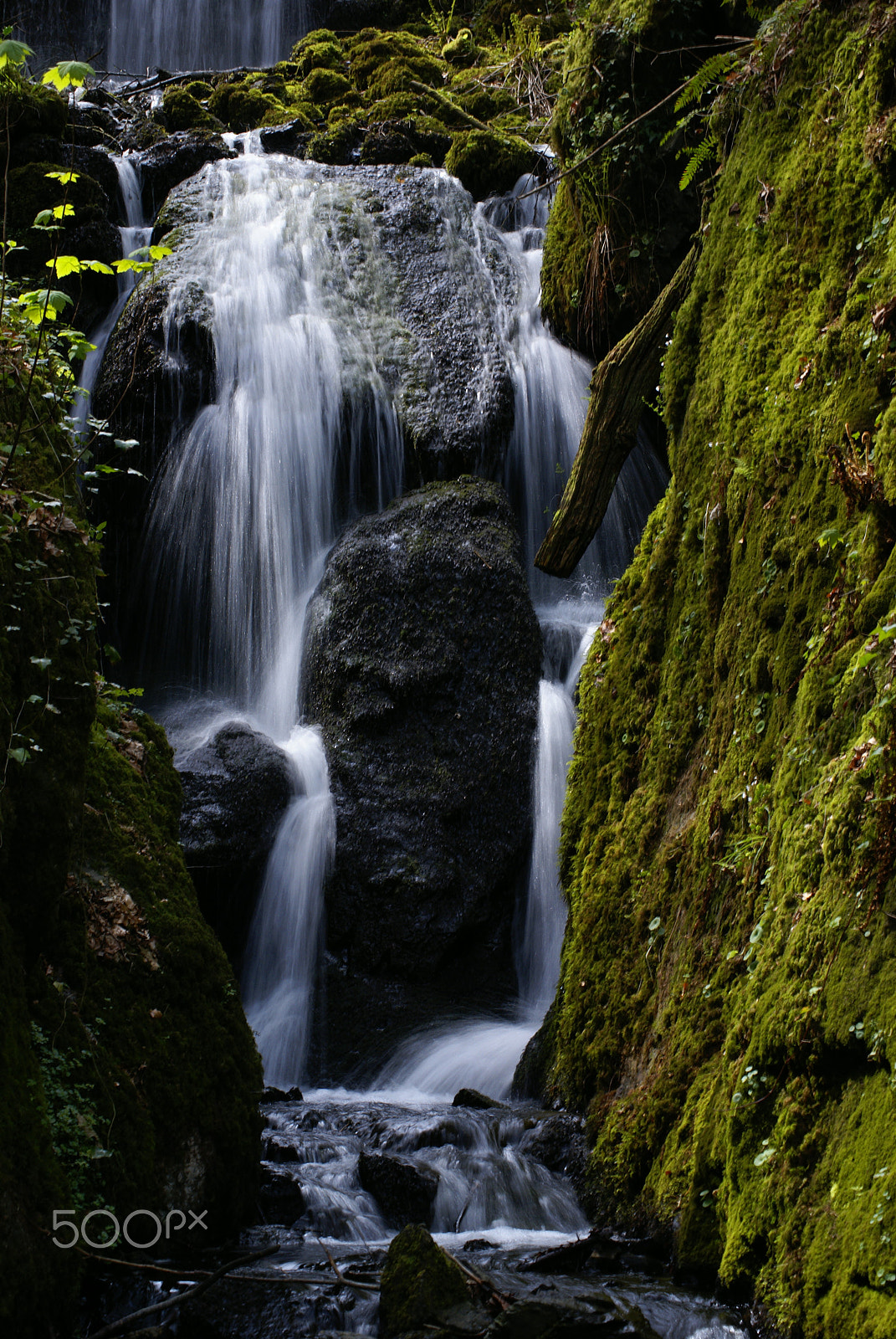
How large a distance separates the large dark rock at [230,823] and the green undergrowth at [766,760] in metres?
3.33

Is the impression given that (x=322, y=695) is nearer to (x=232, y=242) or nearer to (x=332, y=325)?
(x=332, y=325)

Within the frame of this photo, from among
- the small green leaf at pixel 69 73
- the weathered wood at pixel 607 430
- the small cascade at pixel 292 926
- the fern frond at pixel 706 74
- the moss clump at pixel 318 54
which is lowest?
the small cascade at pixel 292 926

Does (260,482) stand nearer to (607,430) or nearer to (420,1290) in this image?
(607,430)

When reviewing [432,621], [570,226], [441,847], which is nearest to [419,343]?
[570,226]

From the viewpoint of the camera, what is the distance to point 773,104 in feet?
17.7

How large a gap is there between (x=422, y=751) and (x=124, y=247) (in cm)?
838

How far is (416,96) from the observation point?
17.2 m

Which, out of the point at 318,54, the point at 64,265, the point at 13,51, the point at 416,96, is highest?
the point at 318,54

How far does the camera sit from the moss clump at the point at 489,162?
579 inches

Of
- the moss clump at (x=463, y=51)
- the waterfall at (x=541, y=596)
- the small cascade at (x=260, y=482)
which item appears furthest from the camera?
the moss clump at (x=463, y=51)

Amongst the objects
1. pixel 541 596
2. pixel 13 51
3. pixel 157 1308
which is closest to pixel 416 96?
pixel 541 596

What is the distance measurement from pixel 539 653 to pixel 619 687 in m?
3.94

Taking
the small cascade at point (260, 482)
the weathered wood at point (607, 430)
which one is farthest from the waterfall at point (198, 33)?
the weathered wood at point (607, 430)

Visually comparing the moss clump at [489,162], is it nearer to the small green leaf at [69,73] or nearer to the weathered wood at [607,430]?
the weathered wood at [607,430]
